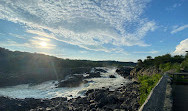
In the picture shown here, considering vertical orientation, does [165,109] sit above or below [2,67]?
above

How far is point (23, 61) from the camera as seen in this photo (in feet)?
175

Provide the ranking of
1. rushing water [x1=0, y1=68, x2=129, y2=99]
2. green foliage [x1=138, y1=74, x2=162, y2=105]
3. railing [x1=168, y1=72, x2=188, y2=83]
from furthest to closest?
rushing water [x1=0, y1=68, x2=129, y2=99] → railing [x1=168, y1=72, x2=188, y2=83] → green foliage [x1=138, y1=74, x2=162, y2=105]

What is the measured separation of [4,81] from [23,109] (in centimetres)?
2294

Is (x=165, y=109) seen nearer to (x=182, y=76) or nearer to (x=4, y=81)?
(x=182, y=76)

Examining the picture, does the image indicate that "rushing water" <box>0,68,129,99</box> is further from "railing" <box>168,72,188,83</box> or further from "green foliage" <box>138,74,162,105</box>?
"railing" <box>168,72,188,83</box>

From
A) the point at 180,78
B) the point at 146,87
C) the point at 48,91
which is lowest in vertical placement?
the point at 48,91

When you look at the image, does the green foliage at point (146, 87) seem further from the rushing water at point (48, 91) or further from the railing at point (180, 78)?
the rushing water at point (48, 91)

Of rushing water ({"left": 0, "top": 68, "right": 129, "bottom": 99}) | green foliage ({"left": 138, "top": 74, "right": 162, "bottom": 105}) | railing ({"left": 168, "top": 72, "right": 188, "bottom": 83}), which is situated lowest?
rushing water ({"left": 0, "top": 68, "right": 129, "bottom": 99})

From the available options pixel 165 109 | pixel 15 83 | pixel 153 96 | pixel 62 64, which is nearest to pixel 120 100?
pixel 153 96

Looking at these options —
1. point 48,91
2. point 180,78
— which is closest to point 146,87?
point 180,78

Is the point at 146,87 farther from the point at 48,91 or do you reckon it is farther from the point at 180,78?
the point at 48,91

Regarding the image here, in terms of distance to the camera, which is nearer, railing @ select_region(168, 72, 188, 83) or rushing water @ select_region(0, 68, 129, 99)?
railing @ select_region(168, 72, 188, 83)

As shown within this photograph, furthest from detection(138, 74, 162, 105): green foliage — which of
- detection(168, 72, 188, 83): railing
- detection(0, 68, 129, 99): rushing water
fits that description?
detection(0, 68, 129, 99): rushing water

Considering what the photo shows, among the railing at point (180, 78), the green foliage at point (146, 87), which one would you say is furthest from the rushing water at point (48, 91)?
the railing at point (180, 78)
